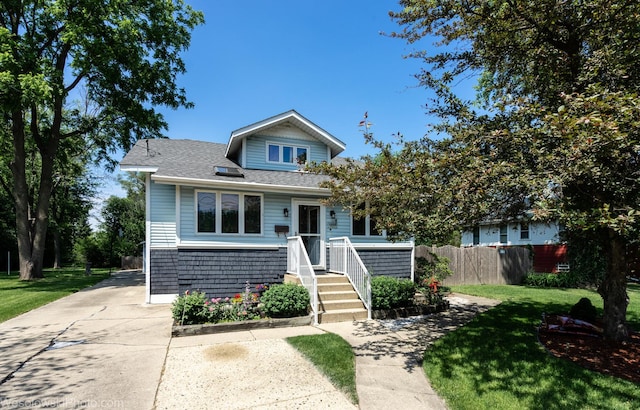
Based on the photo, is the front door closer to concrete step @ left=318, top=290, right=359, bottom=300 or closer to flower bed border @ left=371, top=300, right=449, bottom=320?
concrete step @ left=318, top=290, right=359, bottom=300

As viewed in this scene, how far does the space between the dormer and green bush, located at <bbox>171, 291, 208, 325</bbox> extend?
587 centimetres

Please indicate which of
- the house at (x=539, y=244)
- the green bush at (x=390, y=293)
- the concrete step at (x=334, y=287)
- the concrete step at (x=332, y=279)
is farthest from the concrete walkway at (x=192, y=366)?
the house at (x=539, y=244)

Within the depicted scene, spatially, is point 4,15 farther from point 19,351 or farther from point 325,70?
point 19,351

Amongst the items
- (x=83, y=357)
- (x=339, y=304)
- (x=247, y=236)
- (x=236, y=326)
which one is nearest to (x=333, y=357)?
(x=236, y=326)

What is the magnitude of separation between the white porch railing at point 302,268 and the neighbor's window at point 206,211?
246 cm

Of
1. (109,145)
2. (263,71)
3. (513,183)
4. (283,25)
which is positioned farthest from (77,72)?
(513,183)

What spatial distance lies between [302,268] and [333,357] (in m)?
3.68

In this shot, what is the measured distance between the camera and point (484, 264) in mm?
15531

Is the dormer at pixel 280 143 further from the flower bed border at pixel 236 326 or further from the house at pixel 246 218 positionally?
the flower bed border at pixel 236 326

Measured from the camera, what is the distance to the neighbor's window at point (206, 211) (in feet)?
32.8

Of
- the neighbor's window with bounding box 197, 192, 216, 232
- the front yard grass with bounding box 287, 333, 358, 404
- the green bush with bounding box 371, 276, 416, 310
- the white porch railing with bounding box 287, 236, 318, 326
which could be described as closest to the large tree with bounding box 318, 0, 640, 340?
the front yard grass with bounding box 287, 333, 358, 404

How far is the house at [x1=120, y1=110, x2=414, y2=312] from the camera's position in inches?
361

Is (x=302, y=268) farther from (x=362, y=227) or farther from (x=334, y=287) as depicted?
(x=362, y=227)

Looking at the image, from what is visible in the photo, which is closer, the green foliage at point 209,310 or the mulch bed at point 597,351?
the mulch bed at point 597,351
